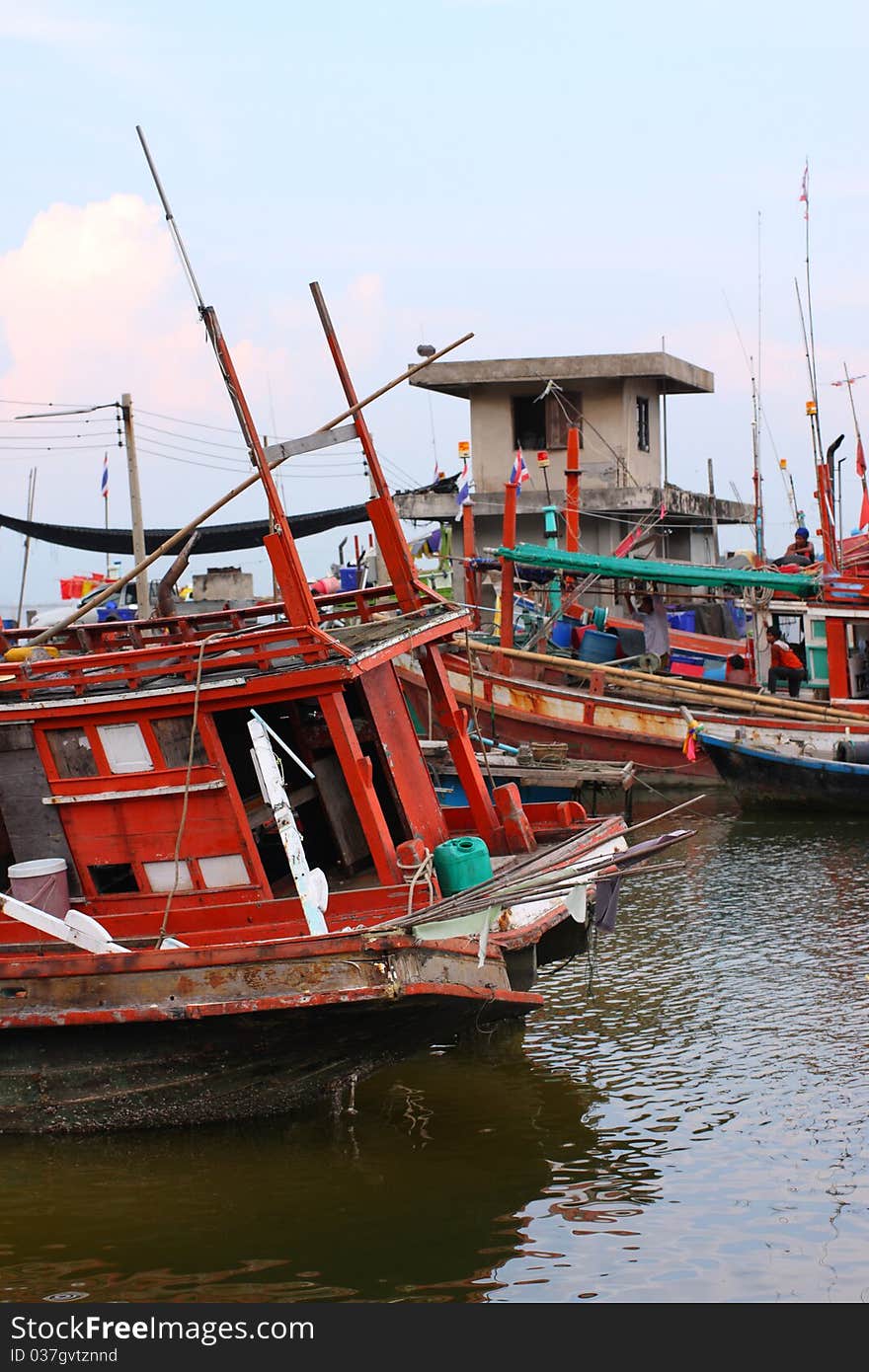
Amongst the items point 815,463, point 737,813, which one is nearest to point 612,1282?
point 737,813

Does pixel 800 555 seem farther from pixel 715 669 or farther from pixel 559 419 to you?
pixel 559 419

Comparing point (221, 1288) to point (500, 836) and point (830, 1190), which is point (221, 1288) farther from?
point (500, 836)

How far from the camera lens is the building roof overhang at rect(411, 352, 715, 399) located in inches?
1235

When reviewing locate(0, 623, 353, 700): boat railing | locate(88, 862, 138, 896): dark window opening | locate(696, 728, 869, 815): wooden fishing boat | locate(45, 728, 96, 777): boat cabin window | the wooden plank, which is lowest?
locate(696, 728, 869, 815): wooden fishing boat

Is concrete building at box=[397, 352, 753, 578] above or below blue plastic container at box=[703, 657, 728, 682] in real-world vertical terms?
above

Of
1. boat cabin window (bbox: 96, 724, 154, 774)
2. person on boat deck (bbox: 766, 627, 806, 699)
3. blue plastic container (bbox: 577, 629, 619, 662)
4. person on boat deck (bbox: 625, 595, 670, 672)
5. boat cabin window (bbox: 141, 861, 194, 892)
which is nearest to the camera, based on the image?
boat cabin window (bbox: 96, 724, 154, 774)

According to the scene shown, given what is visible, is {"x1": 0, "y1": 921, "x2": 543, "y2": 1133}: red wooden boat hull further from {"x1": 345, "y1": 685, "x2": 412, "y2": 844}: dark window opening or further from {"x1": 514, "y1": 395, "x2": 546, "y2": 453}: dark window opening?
{"x1": 514, "y1": 395, "x2": 546, "y2": 453}: dark window opening

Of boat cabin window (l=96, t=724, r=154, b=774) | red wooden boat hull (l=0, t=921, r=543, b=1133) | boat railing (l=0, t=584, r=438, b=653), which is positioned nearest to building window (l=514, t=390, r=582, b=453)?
boat railing (l=0, t=584, r=438, b=653)

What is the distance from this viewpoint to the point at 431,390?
3312 cm

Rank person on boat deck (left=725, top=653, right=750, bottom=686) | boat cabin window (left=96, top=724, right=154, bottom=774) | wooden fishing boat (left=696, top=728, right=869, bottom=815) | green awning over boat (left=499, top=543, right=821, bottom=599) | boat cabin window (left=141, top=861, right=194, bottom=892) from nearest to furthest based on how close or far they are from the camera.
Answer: boat cabin window (left=96, top=724, right=154, bottom=774)
boat cabin window (left=141, top=861, right=194, bottom=892)
wooden fishing boat (left=696, top=728, right=869, bottom=815)
green awning over boat (left=499, top=543, right=821, bottom=599)
person on boat deck (left=725, top=653, right=750, bottom=686)

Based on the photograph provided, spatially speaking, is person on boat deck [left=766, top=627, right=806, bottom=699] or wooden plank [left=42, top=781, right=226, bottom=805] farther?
person on boat deck [left=766, top=627, right=806, bottom=699]

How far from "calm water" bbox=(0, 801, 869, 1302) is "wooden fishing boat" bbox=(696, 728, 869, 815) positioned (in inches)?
291

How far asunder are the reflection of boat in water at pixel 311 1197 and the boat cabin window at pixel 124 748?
247cm

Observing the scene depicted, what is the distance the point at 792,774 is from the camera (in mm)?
19922
